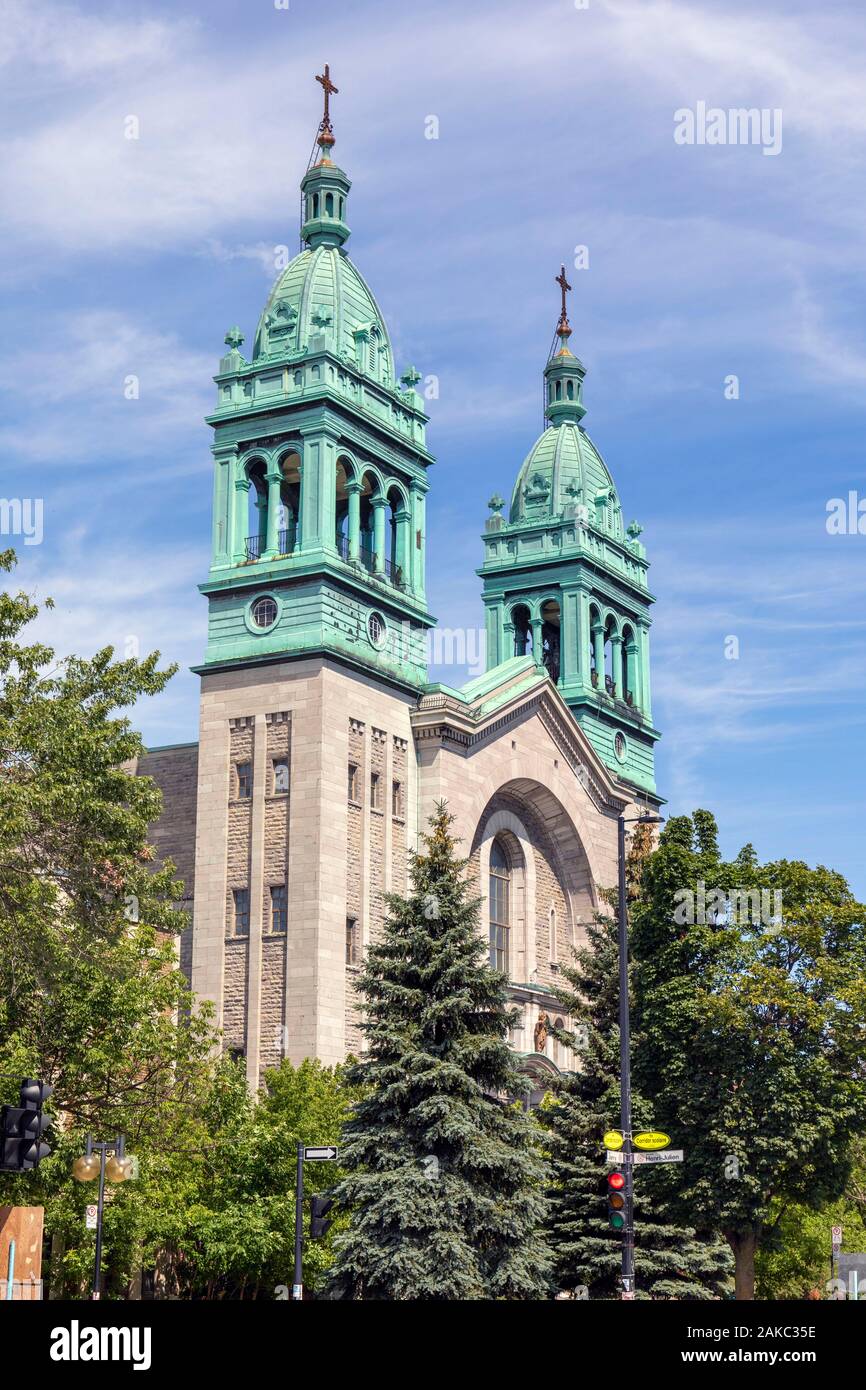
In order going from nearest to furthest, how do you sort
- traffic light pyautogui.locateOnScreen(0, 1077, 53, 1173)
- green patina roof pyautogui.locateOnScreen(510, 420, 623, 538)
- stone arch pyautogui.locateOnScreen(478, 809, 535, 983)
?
traffic light pyautogui.locateOnScreen(0, 1077, 53, 1173) → stone arch pyautogui.locateOnScreen(478, 809, 535, 983) → green patina roof pyautogui.locateOnScreen(510, 420, 623, 538)

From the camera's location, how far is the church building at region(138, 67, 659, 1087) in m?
51.3

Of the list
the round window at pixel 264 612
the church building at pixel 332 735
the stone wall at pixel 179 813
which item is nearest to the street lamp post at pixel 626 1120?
the church building at pixel 332 735

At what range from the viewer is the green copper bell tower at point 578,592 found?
74688 millimetres

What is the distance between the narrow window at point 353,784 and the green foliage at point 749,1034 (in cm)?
1407

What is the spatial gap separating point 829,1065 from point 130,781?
16628 millimetres

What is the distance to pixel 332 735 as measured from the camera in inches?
2057

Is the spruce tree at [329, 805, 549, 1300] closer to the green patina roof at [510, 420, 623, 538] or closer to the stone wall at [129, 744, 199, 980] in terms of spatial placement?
the stone wall at [129, 744, 199, 980]

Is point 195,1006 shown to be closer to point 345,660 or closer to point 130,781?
point 345,660

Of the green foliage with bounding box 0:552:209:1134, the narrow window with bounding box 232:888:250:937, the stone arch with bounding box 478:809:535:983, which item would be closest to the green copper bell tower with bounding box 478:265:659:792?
the stone arch with bounding box 478:809:535:983

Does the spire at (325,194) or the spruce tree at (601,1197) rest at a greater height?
the spire at (325,194)

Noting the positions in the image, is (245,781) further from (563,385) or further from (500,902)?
(563,385)

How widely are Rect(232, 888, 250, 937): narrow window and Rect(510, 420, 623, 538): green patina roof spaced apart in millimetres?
31022

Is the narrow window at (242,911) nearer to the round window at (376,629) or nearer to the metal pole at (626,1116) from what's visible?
the round window at (376,629)
